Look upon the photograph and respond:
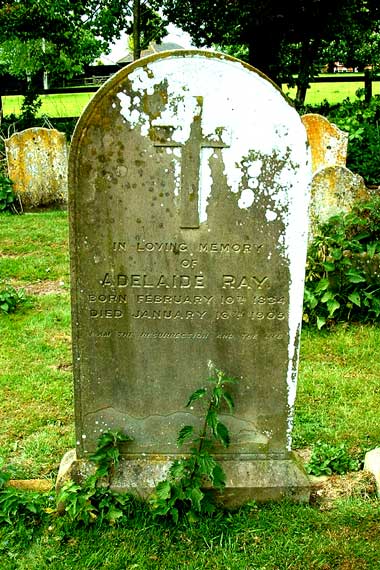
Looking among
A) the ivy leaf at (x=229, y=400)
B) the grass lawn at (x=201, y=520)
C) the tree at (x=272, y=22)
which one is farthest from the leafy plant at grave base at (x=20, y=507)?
the tree at (x=272, y=22)

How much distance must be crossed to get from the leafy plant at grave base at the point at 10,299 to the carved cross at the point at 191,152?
379 cm

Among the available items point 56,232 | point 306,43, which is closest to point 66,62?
point 306,43

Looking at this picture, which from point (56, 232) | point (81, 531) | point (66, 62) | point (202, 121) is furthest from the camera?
point (66, 62)

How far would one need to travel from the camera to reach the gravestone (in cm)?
320

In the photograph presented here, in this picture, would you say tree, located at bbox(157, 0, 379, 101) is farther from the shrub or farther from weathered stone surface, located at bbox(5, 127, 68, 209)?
weathered stone surface, located at bbox(5, 127, 68, 209)

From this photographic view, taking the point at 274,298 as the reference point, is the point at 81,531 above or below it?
below

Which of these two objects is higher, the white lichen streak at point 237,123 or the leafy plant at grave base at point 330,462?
the white lichen streak at point 237,123

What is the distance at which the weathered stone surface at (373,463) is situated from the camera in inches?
149

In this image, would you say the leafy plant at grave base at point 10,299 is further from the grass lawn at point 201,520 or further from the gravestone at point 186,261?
the gravestone at point 186,261

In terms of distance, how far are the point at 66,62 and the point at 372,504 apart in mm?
19150

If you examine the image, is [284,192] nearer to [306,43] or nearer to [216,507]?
[216,507]

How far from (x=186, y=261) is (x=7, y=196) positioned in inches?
312

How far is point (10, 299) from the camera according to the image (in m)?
6.66

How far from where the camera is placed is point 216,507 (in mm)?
3594
